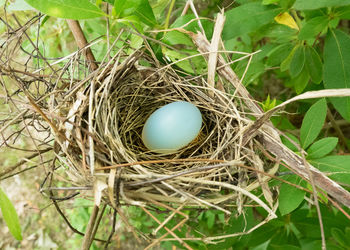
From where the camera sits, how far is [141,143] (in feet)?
3.96

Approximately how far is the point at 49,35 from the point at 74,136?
845 mm

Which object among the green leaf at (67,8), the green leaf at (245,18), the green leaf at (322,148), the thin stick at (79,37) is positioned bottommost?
the green leaf at (322,148)

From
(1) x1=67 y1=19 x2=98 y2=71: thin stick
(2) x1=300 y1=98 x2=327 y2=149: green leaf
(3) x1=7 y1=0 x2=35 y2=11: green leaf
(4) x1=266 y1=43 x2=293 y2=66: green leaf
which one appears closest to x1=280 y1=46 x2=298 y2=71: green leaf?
(4) x1=266 y1=43 x2=293 y2=66: green leaf

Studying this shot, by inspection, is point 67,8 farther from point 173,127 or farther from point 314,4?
point 314,4

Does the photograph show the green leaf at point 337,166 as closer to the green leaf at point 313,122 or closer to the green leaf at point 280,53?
→ the green leaf at point 313,122

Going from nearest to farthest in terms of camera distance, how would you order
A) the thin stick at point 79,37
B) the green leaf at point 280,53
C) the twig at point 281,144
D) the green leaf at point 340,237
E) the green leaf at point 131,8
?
the twig at point 281,144, the green leaf at point 131,8, the thin stick at point 79,37, the green leaf at point 340,237, the green leaf at point 280,53

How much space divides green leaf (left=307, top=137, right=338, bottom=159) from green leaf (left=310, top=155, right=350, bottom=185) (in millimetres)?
15

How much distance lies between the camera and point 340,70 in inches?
42.5

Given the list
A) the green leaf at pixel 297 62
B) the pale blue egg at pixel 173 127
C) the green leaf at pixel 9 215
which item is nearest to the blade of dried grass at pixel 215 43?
the pale blue egg at pixel 173 127

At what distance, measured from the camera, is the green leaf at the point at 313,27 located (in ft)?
3.29

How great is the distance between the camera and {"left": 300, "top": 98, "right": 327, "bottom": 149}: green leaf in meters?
0.91

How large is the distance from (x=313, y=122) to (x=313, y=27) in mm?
286

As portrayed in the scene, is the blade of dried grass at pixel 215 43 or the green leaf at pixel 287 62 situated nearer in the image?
the blade of dried grass at pixel 215 43

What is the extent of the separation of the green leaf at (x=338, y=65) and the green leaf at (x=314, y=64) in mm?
52
